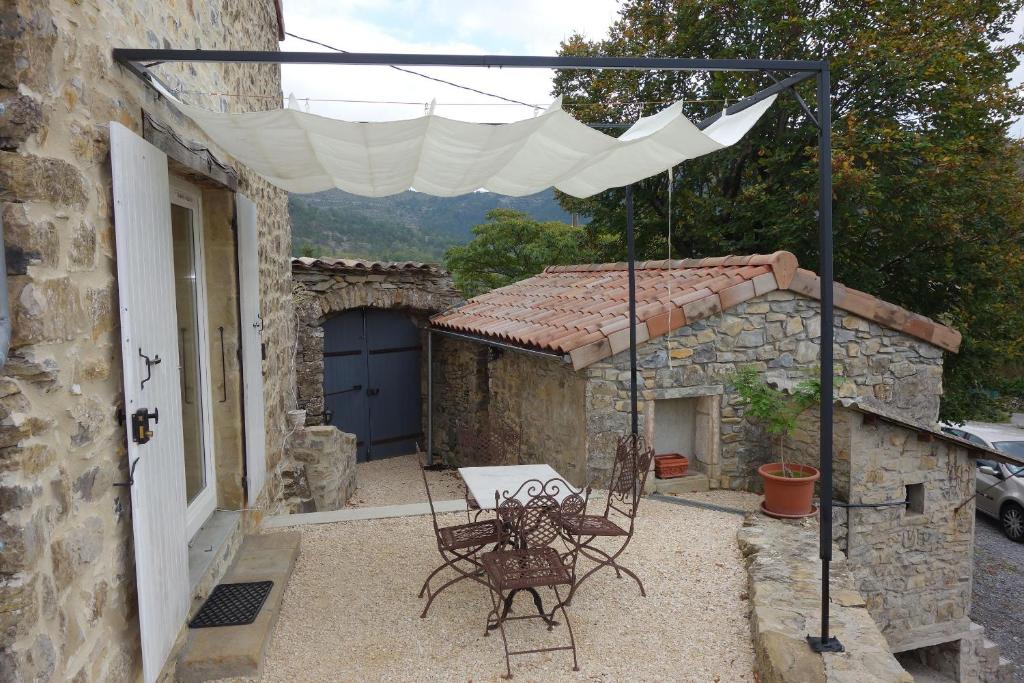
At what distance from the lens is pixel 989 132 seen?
9516 mm

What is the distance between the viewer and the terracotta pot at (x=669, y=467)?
612 centimetres

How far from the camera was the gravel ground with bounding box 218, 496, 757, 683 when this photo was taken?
3.09m

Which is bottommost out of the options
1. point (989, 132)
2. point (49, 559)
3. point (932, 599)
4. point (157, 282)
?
point (932, 599)

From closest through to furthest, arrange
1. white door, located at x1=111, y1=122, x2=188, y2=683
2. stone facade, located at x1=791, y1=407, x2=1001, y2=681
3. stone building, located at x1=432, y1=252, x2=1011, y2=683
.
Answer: white door, located at x1=111, y1=122, x2=188, y2=683
stone facade, located at x1=791, y1=407, x2=1001, y2=681
stone building, located at x1=432, y1=252, x2=1011, y2=683

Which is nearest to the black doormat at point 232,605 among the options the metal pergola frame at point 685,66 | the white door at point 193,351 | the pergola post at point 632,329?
the white door at point 193,351

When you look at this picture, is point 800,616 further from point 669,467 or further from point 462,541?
point 669,467

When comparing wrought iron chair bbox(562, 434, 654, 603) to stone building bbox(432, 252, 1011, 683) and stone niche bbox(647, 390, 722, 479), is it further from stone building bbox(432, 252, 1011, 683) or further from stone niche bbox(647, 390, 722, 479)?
stone niche bbox(647, 390, 722, 479)

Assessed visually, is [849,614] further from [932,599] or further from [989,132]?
[989,132]

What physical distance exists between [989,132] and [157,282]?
437 inches

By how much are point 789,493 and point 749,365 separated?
1409 mm

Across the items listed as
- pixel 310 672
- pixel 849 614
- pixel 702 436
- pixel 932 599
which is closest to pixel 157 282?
Answer: pixel 310 672

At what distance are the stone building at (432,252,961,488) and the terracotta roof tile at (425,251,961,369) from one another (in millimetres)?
13

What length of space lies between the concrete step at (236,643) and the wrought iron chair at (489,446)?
3.73ft

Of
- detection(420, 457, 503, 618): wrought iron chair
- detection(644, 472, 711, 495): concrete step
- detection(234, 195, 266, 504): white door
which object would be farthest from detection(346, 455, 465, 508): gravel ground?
detection(420, 457, 503, 618): wrought iron chair
